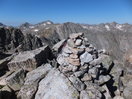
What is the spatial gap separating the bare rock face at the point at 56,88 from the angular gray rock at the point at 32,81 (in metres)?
0.21

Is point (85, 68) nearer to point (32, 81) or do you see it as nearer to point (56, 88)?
point (56, 88)

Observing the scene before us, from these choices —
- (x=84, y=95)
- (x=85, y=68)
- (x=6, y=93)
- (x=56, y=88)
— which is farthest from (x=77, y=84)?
(x=6, y=93)

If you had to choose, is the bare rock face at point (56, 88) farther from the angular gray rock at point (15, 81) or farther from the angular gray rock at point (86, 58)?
the angular gray rock at point (86, 58)

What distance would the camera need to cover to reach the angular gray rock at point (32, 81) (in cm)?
603

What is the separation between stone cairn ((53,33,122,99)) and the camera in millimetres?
6502

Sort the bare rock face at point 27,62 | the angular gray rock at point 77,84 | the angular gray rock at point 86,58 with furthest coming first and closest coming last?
1. the angular gray rock at point 86,58
2. the bare rock face at point 27,62
3. the angular gray rock at point 77,84

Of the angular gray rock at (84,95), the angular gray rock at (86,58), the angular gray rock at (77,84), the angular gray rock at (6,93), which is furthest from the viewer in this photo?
the angular gray rock at (86,58)

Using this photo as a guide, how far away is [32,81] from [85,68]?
2.49 m

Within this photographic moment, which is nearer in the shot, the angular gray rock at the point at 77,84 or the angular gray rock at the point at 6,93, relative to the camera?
the angular gray rock at the point at 6,93

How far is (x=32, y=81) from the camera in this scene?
6.51 metres

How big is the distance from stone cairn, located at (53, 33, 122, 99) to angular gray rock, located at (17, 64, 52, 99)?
2.88ft

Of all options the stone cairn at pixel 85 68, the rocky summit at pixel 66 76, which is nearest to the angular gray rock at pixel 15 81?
the rocky summit at pixel 66 76

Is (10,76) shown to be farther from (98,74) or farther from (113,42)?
(113,42)

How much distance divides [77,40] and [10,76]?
374 centimetres
